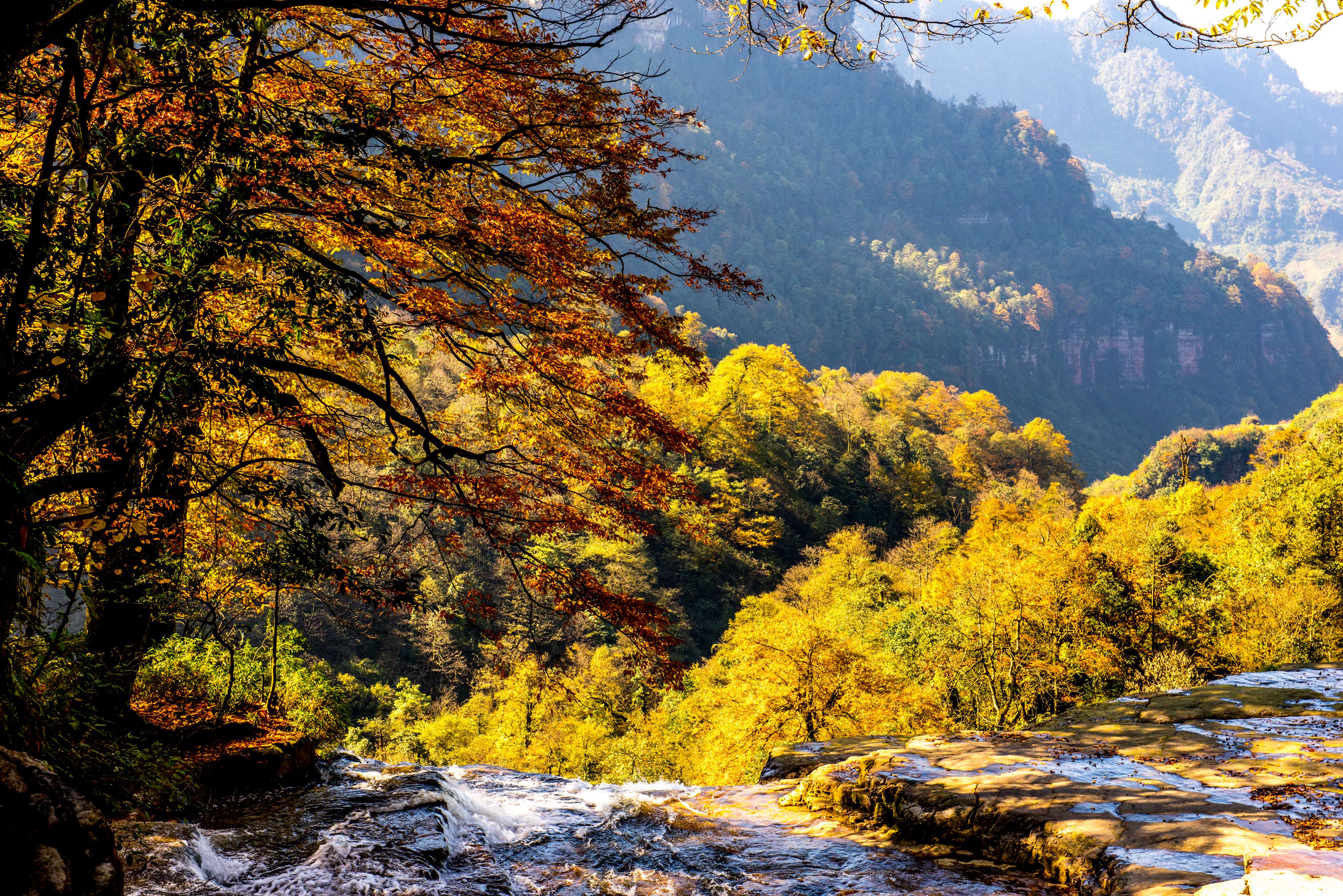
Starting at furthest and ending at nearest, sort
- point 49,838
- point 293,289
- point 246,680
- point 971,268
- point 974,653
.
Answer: point 971,268 < point 974,653 < point 246,680 < point 293,289 < point 49,838

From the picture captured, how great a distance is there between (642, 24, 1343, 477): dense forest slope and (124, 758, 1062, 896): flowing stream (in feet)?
283

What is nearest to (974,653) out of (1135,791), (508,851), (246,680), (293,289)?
(1135,791)

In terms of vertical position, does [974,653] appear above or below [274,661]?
below

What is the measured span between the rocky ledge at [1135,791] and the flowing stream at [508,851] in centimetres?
32

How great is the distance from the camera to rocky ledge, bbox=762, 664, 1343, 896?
4438 millimetres

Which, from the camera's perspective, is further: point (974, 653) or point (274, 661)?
point (974, 653)

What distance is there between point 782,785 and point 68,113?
883 cm

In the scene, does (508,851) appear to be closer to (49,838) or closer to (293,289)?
(49,838)

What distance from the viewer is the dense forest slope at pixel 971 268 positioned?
106 m

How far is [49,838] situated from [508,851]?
4.49 m

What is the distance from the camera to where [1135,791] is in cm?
590

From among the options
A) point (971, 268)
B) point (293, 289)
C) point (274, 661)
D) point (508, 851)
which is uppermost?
point (971, 268)

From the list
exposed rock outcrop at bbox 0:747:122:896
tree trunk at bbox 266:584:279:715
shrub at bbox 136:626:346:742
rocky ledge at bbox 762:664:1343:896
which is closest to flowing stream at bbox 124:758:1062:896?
rocky ledge at bbox 762:664:1343:896

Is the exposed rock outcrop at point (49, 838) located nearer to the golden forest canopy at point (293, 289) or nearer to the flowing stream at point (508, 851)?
the golden forest canopy at point (293, 289)
